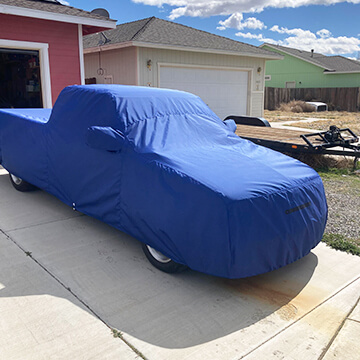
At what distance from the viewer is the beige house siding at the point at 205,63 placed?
44.3ft

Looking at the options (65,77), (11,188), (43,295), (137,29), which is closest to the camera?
(43,295)

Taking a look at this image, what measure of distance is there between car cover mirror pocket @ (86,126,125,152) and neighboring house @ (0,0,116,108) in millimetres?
6337

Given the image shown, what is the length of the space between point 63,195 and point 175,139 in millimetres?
1732

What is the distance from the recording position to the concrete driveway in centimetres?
281

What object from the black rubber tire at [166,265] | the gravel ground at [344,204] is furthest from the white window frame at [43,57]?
the black rubber tire at [166,265]

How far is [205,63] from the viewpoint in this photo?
1527 centimetres

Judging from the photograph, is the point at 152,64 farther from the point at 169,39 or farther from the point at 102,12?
the point at 102,12

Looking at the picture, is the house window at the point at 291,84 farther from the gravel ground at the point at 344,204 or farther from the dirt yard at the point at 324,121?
the gravel ground at the point at 344,204

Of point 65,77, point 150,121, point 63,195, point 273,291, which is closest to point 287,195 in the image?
point 273,291

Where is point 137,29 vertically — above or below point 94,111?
above

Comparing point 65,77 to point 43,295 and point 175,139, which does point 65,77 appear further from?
point 43,295

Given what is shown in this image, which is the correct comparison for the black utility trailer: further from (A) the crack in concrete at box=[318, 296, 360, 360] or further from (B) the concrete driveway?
(A) the crack in concrete at box=[318, 296, 360, 360]

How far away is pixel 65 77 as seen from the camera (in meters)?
10.3

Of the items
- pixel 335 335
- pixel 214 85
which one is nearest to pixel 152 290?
pixel 335 335
